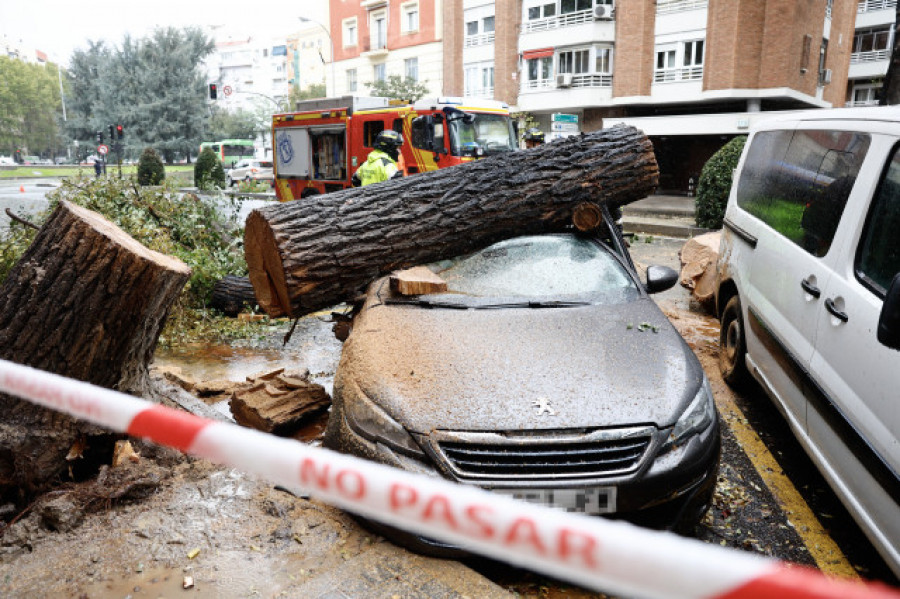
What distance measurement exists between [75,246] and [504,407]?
6.74ft

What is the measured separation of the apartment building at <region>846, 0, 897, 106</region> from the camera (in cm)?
3372

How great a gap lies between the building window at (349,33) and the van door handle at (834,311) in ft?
146

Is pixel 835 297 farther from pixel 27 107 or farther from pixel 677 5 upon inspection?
pixel 27 107

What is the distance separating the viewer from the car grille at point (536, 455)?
2.61 meters

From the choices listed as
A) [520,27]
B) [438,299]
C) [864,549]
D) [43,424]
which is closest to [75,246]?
[43,424]

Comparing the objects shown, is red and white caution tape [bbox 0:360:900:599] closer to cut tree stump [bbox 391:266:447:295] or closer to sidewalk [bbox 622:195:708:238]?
cut tree stump [bbox 391:266:447:295]

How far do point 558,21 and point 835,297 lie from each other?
99.0 ft

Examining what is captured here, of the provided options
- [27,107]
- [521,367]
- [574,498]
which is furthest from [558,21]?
[27,107]

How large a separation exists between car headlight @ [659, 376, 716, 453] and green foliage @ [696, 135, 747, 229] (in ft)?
34.0

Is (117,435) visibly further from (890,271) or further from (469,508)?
(890,271)

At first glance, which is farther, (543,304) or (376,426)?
(543,304)

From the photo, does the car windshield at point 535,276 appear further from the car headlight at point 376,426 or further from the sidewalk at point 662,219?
the sidewalk at point 662,219

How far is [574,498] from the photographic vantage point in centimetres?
254

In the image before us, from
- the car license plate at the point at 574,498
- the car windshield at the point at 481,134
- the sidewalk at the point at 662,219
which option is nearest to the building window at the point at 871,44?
the sidewalk at the point at 662,219
